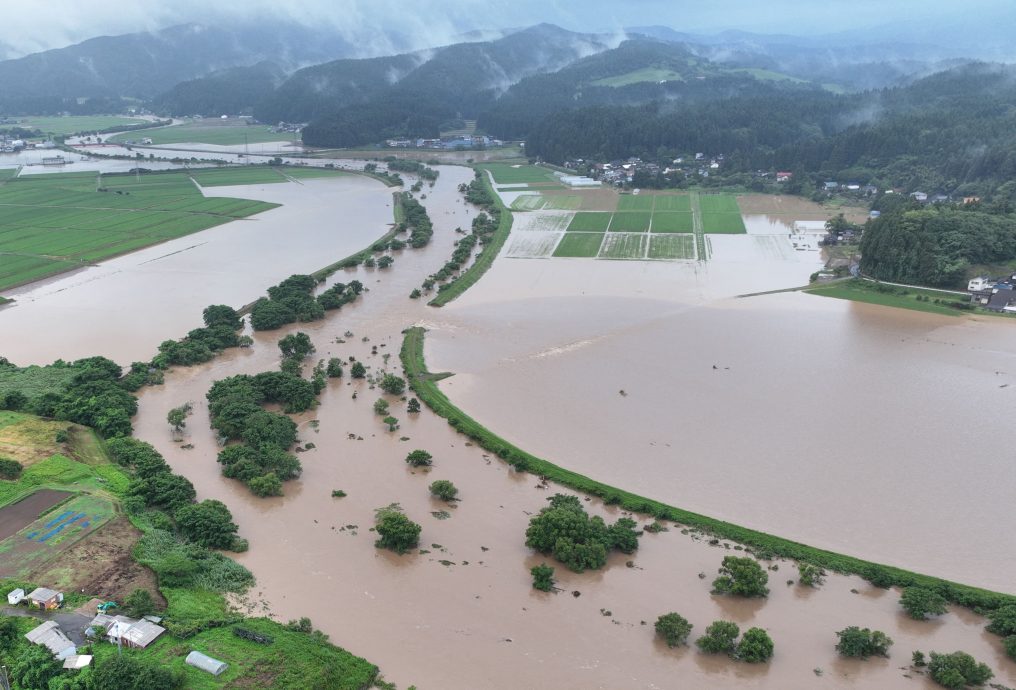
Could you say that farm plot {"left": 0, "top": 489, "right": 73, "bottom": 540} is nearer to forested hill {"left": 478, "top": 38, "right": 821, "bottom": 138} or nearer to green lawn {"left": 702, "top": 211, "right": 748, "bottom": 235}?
green lawn {"left": 702, "top": 211, "right": 748, "bottom": 235}

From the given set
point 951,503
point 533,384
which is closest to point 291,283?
point 533,384

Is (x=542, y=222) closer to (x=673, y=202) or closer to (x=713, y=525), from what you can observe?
(x=673, y=202)

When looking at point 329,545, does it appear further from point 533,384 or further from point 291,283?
point 291,283

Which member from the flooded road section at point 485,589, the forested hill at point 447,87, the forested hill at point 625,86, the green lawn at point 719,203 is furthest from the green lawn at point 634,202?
the forested hill at point 447,87

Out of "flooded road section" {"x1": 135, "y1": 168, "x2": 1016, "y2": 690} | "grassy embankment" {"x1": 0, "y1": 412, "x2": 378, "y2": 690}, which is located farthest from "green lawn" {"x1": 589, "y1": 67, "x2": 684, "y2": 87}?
"grassy embankment" {"x1": 0, "y1": 412, "x2": 378, "y2": 690}

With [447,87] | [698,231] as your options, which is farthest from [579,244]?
[447,87]

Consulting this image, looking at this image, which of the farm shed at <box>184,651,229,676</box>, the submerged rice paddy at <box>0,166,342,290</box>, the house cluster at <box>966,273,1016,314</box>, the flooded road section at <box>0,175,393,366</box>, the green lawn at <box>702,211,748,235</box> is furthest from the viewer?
the green lawn at <box>702,211,748,235</box>
